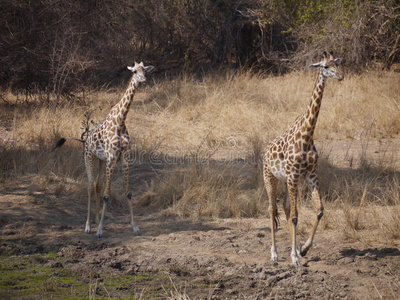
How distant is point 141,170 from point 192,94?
14.2 feet

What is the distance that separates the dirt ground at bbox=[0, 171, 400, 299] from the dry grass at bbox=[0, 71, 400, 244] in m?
0.43

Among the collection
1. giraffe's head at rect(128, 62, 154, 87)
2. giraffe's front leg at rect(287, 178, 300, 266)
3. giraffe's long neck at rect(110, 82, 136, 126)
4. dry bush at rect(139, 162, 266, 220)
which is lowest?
dry bush at rect(139, 162, 266, 220)

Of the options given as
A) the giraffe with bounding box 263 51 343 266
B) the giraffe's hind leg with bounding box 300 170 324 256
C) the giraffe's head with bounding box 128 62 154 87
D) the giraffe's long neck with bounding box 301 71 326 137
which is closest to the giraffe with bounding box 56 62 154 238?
the giraffe's head with bounding box 128 62 154 87

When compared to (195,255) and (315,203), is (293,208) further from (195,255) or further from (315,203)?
(195,255)

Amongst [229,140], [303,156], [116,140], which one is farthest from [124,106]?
[229,140]

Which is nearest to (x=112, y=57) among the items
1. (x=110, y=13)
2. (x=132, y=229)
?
(x=110, y=13)

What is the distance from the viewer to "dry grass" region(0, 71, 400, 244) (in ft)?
25.3

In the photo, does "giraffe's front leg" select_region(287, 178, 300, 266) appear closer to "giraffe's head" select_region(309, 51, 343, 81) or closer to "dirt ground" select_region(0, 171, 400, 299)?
"dirt ground" select_region(0, 171, 400, 299)

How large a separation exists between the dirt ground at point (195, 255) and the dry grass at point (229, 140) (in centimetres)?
43

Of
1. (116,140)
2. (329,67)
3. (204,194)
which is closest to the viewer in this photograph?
(329,67)

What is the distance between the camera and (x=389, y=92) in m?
12.0

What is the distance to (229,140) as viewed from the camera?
10781 millimetres

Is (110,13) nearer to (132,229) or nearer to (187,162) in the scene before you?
(187,162)

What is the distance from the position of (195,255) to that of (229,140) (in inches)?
197
